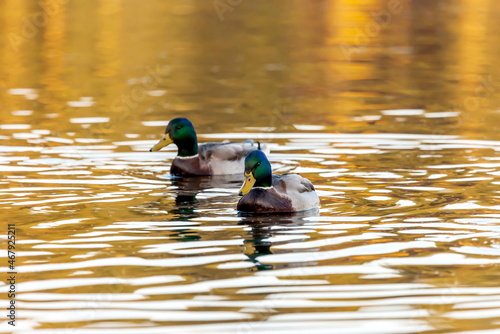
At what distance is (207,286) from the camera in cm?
965

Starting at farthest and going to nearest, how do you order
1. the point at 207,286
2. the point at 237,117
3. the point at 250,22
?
the point at 250,22 < the point at 237,117 < the point at 207,286

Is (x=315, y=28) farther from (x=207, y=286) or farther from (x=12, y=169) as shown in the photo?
(x=207, y=286)

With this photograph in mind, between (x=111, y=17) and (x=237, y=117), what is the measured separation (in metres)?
24.4

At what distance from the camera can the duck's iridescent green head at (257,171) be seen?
1295 cm

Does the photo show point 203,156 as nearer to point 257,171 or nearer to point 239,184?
point 239,184

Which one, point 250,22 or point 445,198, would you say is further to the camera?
point 250,22

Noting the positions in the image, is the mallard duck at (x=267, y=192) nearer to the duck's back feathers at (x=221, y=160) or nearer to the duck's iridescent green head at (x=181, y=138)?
the duck's back feathers at (x=221, y=160)

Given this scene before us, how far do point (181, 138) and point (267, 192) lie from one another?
3778 mm

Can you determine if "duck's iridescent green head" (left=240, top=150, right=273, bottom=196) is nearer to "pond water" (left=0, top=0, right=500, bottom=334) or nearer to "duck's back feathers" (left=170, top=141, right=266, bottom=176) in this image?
"pond water" (left=0, top=0, right=500, bottom=334)

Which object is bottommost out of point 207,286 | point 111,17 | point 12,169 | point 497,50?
point 207,286

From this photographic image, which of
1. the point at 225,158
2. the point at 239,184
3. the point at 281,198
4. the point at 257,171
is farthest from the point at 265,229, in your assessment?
the point at 225,158

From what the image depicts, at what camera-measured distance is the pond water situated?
906 centimetres

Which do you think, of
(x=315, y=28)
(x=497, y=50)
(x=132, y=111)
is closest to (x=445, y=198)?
(x=132, y=111)

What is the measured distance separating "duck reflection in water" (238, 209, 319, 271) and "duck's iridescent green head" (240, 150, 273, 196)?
1.51 ft
